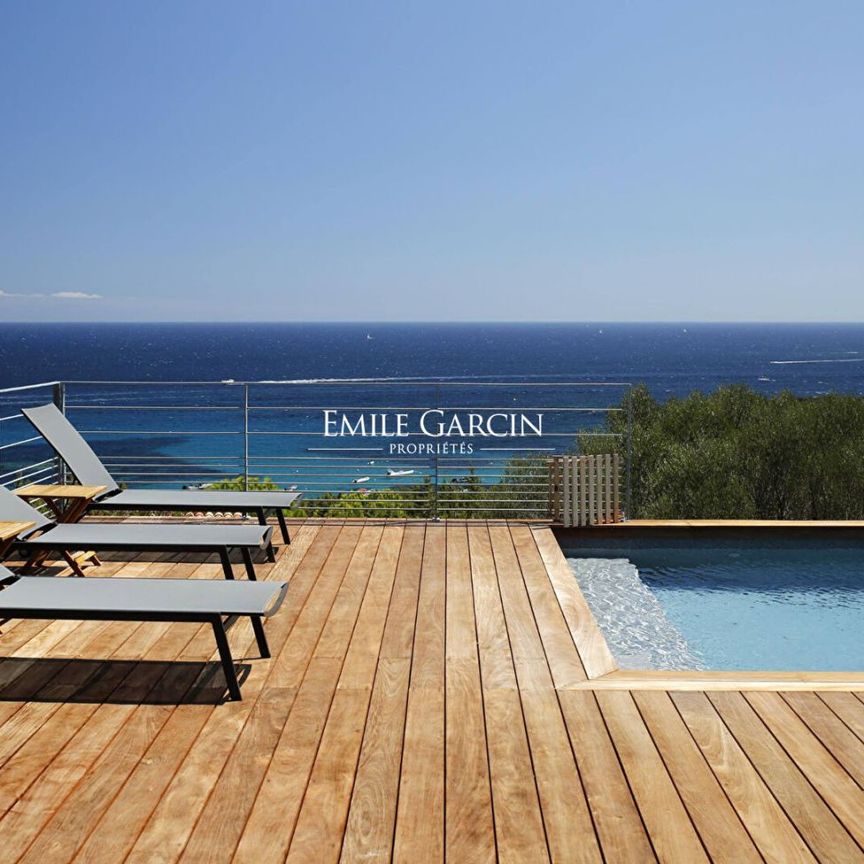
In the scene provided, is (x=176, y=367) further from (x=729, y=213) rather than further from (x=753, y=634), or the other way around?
(x=753, y=634)

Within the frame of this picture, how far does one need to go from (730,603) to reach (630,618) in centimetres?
85

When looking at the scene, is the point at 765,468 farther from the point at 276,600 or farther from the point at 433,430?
the point at 433,430

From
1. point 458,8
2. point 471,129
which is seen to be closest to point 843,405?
point 458,8

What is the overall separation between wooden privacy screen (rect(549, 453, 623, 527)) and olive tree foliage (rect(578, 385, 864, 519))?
2334 millimetres

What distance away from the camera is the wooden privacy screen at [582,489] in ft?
20.9

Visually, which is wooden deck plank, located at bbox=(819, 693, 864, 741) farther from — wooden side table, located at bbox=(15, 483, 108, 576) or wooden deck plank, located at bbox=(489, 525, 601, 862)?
wooden side table, located at bbox=(15, 483, 108, 576)

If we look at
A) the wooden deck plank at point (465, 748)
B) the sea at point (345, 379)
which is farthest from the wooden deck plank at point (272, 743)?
the sea at point (345, 379)

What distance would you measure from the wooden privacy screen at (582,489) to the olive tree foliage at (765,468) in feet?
7.66

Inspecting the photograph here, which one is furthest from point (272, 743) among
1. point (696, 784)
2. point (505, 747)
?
point (696, 784)

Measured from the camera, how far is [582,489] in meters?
6.43

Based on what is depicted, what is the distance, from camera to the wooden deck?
2377mm

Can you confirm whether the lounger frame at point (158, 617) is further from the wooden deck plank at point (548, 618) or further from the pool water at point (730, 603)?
the pool water at point (730, 603)

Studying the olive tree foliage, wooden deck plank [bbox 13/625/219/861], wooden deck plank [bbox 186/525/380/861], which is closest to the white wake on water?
wooden deck plank [bbox 186/525/380/861]

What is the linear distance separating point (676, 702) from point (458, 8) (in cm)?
1643
